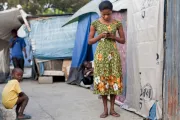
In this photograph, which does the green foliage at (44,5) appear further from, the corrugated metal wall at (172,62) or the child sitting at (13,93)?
the corrugated metal wall at (172,62)

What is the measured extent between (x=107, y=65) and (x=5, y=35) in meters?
6.22

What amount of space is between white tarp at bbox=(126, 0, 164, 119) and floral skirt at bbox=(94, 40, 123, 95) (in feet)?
1.10

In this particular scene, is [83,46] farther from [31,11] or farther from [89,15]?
[31,11]

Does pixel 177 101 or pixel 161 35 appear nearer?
pixel 177 101

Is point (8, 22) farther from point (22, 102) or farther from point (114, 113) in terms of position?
point (114, 113)

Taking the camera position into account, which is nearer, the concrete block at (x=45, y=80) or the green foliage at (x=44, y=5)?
the concrete block at (x=45, y=80)

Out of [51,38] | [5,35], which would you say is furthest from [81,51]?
[5,35]

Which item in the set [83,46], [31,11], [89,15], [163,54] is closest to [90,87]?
[83,46]

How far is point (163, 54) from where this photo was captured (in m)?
3.95

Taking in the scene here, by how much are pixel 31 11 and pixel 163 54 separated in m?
23.8

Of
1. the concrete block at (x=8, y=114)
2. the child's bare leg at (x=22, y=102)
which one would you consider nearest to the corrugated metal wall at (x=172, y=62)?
the child's bare leg at (x=22, y=102)

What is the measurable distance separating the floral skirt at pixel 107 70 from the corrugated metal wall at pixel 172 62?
0.94 meters

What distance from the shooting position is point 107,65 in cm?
455

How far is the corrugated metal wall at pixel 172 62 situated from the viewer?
3.52 metres
